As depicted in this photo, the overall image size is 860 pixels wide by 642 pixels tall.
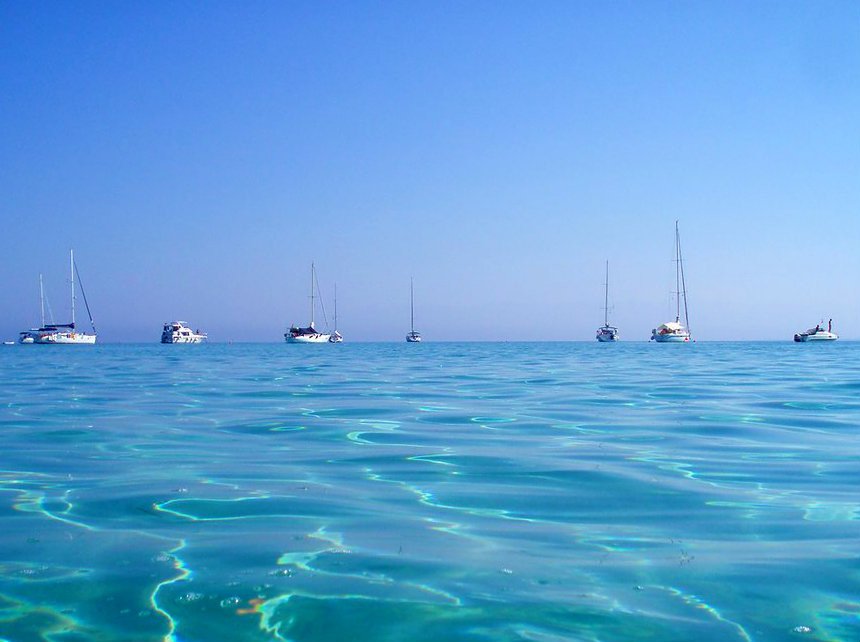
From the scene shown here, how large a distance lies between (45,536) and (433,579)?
203cm

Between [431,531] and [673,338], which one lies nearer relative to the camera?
[431,531]

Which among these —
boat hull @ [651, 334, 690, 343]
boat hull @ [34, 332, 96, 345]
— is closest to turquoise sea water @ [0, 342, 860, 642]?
boat hull @ [651, 334, 690, 343]

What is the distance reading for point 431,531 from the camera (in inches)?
149

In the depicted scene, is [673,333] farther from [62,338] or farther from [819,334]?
[62,338]

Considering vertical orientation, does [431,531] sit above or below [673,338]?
above

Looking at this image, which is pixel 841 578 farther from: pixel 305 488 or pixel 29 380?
pixel 29 380

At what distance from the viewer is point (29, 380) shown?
1714 centimetres

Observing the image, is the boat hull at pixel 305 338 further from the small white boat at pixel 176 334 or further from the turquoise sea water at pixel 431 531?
the turquoise sea water at pixel 431 531

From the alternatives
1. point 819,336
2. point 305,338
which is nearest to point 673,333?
point 819,336

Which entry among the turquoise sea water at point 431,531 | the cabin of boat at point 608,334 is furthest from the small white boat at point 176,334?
the turquoise sea water at point 431,531

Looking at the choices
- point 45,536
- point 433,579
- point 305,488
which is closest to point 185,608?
point 433,579

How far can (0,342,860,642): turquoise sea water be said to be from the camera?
2635mm

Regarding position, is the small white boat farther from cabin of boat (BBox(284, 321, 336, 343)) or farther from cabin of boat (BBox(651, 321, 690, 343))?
cabin of boat (BBox(651, 321, 690, 343))

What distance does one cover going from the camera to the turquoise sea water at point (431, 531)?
2635 millimetres
